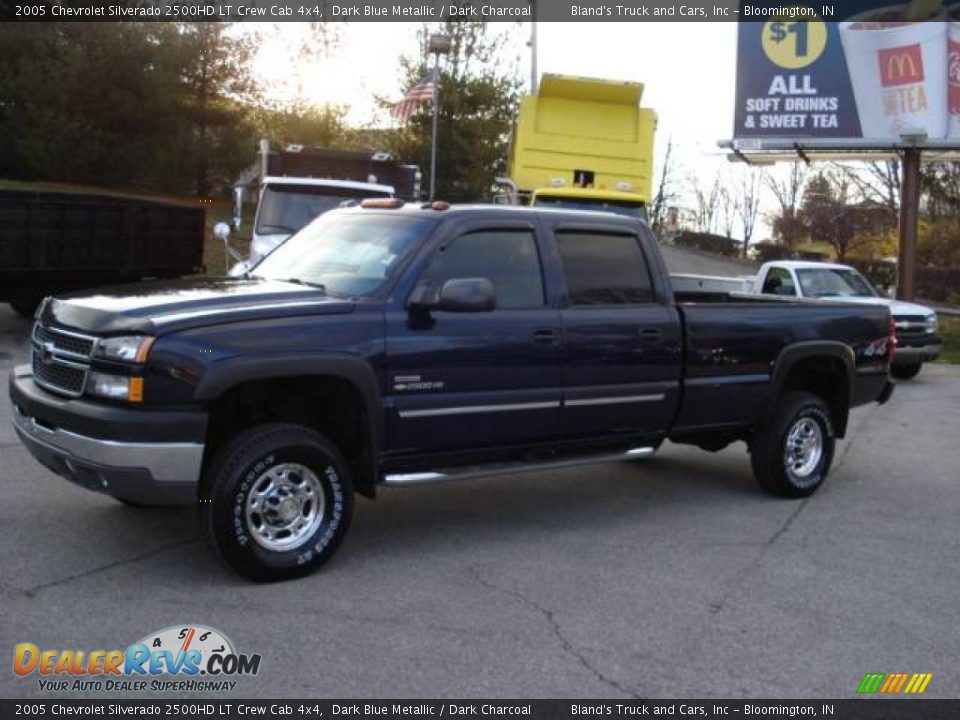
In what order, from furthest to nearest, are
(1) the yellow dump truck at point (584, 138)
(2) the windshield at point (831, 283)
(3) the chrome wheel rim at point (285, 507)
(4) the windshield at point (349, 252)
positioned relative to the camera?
(1) the yellow dump truck at point (584, 138), (2) the windshield at point (831, 283), (4) the windshield at point (349, 252), (3) the chrome wheel rim at point (285, 507)

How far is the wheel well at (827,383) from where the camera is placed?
25.4ft

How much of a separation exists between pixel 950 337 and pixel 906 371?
6147mm

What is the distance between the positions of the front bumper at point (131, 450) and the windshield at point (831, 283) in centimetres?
1211

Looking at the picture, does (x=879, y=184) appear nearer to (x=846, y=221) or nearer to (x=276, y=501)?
(x=846, y=221)

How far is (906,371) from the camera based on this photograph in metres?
15.6

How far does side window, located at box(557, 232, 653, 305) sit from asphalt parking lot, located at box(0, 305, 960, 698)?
1.46m

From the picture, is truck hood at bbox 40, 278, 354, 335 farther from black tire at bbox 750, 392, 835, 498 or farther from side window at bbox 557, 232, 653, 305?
black tire at bbox 750, 392, 835, 498

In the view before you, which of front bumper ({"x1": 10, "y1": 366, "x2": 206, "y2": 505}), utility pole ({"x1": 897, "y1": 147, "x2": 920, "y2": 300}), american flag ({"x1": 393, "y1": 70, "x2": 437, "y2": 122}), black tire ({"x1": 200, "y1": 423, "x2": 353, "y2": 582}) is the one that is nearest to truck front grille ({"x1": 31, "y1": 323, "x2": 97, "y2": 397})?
front bumper ({"x1": 10, "y1": 366, "x2": 206, "y2": 505})

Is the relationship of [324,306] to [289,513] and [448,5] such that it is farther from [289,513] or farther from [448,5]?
[448,5]

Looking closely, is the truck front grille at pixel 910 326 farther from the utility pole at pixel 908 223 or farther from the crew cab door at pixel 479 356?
the crew cab door at pixel 479 356

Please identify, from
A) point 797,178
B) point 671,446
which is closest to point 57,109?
point 671,446

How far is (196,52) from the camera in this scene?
1193 inches

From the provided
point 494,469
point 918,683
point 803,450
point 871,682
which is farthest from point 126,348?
point 803,450
